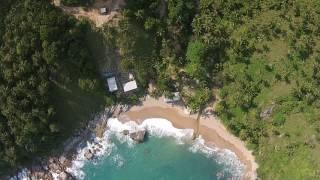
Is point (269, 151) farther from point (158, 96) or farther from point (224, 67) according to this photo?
point (158, 96)

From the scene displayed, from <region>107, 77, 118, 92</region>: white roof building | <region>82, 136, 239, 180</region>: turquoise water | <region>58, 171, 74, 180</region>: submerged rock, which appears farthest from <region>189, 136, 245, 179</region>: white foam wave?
<region>58, 171, 74, 180</region>: submerged rock

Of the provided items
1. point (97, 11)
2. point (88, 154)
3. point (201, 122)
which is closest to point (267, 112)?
point (201, 122)

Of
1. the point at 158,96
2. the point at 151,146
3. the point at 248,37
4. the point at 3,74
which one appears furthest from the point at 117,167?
the point at 248,37

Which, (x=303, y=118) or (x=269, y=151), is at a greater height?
(x=303, y=118)

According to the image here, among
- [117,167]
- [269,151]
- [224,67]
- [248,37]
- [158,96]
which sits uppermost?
[248,37]

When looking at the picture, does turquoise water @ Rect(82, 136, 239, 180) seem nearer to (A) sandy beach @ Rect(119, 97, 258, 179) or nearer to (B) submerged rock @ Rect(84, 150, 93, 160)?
(B) submerged rock @ Rect(84, 150, 93, 160)

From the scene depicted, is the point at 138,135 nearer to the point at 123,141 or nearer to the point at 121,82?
the point at 123,141
